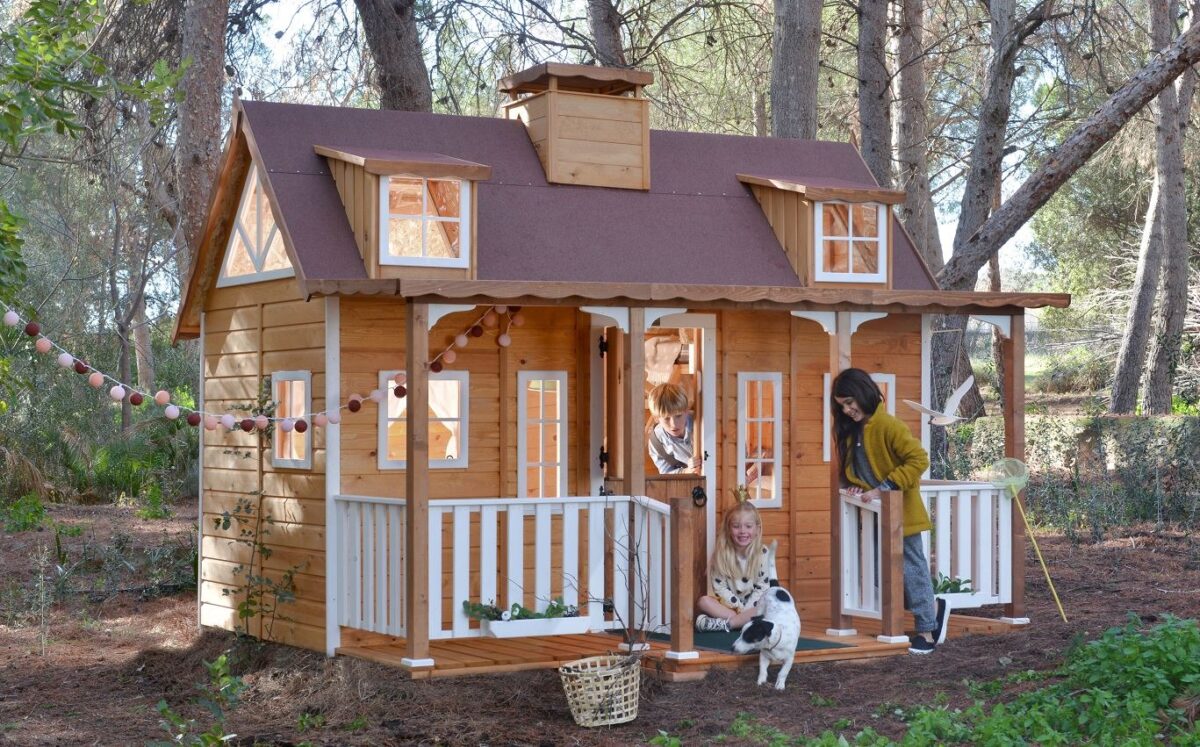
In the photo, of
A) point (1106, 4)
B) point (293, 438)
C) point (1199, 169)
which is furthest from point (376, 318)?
point (1199, 169)

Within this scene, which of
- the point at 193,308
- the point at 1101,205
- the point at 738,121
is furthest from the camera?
the point at 1101,205

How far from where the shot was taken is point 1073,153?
15906mm

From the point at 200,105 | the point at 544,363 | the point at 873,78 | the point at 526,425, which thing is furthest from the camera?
the point at 873,78

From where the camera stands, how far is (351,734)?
8.11 m

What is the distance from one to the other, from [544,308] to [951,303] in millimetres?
3116

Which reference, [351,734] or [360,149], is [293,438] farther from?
[351,734]

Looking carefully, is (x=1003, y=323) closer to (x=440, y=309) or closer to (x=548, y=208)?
(x=548, y=208)

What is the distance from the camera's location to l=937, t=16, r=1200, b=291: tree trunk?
1534cm

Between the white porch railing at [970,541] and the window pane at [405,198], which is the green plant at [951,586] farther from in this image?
the window pane at [405,198]

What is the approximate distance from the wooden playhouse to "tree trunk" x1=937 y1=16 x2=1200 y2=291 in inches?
168

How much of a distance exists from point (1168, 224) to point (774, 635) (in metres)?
15.9

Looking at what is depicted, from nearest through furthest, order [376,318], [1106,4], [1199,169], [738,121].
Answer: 1. [376,318]
2. [738,121]
3. [1106,4]
4. [1199,169]

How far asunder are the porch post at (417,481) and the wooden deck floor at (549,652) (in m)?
0.23

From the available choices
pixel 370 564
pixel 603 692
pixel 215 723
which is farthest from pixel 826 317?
pixel 215 723
